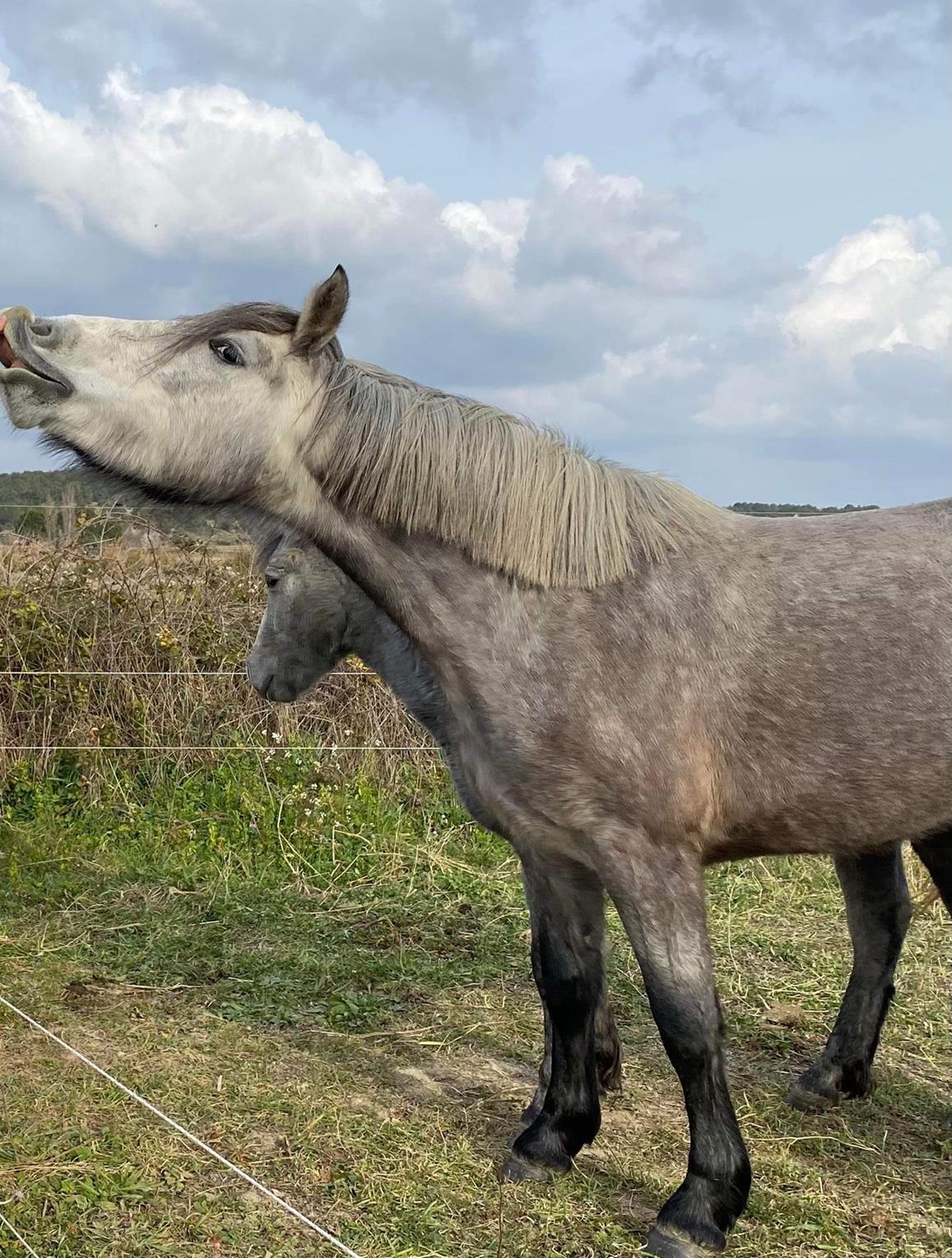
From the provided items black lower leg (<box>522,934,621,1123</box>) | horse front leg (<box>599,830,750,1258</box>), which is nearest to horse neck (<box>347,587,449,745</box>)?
black lower leg (<box>522,934,621,1123</box>)

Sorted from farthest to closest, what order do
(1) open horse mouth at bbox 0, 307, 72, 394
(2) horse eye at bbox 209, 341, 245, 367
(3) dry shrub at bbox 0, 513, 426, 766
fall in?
(3) dry shrub at bbox 0, 513, 426, 766 → (2) horse eye at bbox 209, 341, 245, 367 → (1) open horse mouth at bbox 0, 307, 72, 394

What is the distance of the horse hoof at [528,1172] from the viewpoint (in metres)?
3.31

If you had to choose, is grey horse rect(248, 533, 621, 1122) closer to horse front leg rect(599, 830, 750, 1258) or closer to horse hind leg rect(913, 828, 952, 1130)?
horse front leg rect(599, 830, 750, 1258)

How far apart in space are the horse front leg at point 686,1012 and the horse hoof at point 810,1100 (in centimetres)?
96

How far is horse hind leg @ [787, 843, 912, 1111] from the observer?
3.91 m

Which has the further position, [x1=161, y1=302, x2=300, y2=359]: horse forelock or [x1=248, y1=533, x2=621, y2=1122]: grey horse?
[x1=248, y1=533, x2=621, y2=1122]: grey horse

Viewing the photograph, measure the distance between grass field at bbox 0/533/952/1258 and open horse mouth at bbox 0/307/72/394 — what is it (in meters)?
2.11

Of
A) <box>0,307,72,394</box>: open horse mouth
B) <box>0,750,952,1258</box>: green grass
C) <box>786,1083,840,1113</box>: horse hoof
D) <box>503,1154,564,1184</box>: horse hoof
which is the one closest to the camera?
<box>0,307,72,394</box>: open horse mouth

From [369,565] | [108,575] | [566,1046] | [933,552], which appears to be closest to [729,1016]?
[566,1046]

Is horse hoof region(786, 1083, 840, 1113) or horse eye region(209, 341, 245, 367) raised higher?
horse eye region(209, 341, 245, 367)

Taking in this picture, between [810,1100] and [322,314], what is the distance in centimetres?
298

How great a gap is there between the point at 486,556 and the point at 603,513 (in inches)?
13.4

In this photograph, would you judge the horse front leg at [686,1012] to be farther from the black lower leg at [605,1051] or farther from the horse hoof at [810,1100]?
the horse hoof at [810,1100]

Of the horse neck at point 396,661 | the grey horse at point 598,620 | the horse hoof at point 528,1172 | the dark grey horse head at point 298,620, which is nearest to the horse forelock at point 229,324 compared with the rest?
the grey horse at point 598,620
